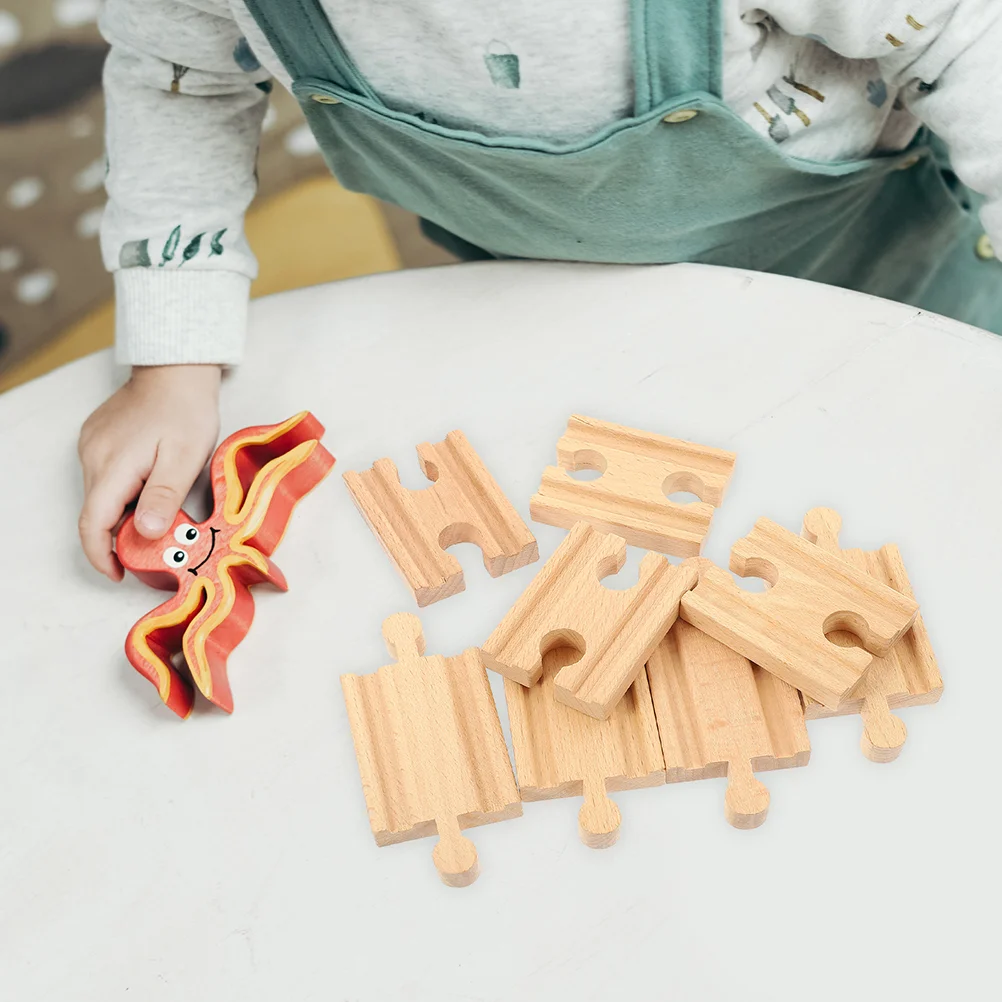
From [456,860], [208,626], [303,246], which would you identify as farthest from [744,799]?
[303,246]

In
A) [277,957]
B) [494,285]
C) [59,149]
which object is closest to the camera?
[277,957]

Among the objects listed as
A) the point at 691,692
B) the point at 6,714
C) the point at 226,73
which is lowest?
the point at 6,714

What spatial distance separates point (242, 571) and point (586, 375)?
0.84 feet

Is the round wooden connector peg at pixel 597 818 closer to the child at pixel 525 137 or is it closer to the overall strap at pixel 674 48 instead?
the child at pixel 525 137

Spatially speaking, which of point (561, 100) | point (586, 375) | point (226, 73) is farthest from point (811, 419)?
point (226, 73)

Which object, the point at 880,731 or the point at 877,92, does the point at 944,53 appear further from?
the point at 880,731

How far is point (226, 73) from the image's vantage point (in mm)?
768

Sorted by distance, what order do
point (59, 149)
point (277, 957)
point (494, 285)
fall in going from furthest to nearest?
point (59, 149), point (494, 285), point (277, 957)

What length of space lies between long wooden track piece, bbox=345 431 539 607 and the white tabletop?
0.02 metres

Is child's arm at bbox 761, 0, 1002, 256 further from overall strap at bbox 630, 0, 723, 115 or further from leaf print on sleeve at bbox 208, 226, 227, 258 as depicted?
leaf print on sleeve at bbox 208, 226, 227, 258

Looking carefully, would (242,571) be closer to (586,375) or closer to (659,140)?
(586,375)

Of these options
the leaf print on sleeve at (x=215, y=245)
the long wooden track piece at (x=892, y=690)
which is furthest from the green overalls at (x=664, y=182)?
the long wooden track piece at (x=892, y=690)

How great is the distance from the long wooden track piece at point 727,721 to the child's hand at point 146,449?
1.07 ft

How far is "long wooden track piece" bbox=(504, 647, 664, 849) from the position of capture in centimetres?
51
